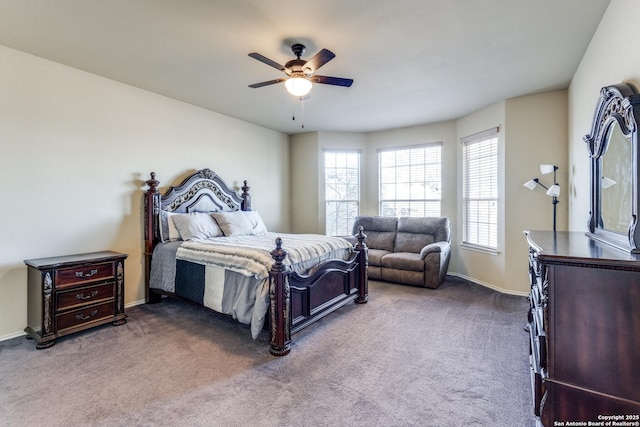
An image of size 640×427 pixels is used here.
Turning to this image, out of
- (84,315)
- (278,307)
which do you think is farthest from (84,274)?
(278,307)

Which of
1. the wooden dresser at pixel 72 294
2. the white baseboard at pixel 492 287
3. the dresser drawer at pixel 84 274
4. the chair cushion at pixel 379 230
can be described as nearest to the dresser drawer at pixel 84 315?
the wooden dresser at pixel 72 294

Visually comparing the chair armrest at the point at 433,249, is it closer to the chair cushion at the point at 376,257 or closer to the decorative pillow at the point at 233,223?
the chair cushion at the point at 376,257

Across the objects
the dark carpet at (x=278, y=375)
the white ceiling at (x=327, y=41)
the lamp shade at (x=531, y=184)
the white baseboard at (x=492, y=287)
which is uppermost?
the white ceiling at (x=327, y=41)

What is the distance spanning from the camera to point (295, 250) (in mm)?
2986

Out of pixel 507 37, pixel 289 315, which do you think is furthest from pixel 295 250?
pixel 507 37

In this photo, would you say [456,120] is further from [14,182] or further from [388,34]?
[14,182]

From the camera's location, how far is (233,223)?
4.30 metres

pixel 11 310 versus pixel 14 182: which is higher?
pixel 14 182

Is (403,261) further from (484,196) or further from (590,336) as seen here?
(590,336)

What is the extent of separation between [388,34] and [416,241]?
354 centimetres

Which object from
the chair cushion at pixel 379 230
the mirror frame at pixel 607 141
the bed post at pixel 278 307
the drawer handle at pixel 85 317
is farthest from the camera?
the chair cushion at pixel 379 230

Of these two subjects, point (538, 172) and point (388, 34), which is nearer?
point (388, 34)

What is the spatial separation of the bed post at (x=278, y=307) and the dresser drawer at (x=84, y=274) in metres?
1.88

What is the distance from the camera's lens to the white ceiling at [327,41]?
224 cm
